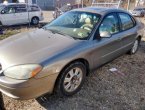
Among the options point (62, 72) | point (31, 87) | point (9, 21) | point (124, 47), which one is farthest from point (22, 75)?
point (9, 21)

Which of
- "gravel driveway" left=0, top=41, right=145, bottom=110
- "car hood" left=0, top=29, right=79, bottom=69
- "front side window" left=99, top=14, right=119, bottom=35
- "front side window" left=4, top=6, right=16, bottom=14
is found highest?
"front side window" left=4, top=6, right=16, bottom=14

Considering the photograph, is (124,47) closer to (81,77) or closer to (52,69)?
(81,77)

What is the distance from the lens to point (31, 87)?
9.12 ft

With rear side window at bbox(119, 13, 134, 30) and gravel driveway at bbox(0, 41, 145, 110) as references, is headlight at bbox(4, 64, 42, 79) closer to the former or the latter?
gravel driveway at bbox(0, 41, 145, 110)

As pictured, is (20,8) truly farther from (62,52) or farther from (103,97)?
(103,97)

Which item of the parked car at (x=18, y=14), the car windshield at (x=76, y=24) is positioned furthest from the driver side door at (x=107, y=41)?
the parked car at (x=18, y=14)

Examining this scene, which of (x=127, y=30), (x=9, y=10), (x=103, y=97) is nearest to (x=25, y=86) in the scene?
(x=103, y=97)

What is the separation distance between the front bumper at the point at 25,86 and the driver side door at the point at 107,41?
1.28m

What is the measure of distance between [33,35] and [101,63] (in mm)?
1580

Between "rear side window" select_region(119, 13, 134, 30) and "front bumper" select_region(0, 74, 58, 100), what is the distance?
2.64 meters

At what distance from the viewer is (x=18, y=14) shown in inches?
507

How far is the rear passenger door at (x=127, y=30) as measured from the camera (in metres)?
4.73

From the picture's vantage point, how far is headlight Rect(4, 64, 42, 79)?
276 cm

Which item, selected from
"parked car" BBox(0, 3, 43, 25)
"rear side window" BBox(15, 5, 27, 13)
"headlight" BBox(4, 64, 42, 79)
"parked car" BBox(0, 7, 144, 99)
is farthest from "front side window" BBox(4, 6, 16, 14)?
"headlight" BBox(4, 64, 42, 79)
